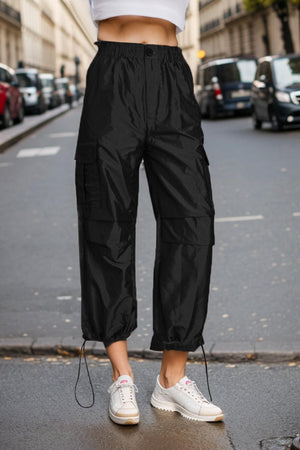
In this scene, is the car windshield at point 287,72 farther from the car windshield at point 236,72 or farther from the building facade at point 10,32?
the building facade at point 10,32

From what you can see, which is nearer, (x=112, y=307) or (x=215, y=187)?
(x=112, y=307)

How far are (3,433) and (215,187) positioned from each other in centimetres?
756

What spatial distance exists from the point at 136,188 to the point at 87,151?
23cm

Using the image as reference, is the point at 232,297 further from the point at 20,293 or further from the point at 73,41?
the point at 73,41

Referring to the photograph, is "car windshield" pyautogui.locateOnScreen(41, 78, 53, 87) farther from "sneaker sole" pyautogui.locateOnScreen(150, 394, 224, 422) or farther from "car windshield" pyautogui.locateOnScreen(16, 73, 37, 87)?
"sneaker sole" pyautogui.locateOnScreen(150, 394, 224, 422)

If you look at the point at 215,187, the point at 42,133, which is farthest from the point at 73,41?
the point at 215,187

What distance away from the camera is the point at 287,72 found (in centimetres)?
1928

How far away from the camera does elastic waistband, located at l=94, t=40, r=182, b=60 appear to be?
317 centimetres

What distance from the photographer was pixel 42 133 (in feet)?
80.0

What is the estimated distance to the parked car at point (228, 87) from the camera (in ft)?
86.9

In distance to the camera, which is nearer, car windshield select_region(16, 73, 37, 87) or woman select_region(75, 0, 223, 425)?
woman select_region(75, 0, 223, 425)

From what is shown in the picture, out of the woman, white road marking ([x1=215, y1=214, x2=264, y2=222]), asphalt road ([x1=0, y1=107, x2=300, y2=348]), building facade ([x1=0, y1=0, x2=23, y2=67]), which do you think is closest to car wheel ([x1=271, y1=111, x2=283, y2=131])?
asphalt road ([x1=0, y1=107, x2=300, y2=348])

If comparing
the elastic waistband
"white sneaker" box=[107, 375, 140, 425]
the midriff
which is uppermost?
the midriff

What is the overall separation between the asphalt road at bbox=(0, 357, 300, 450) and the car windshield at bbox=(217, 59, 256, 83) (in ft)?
76.4
